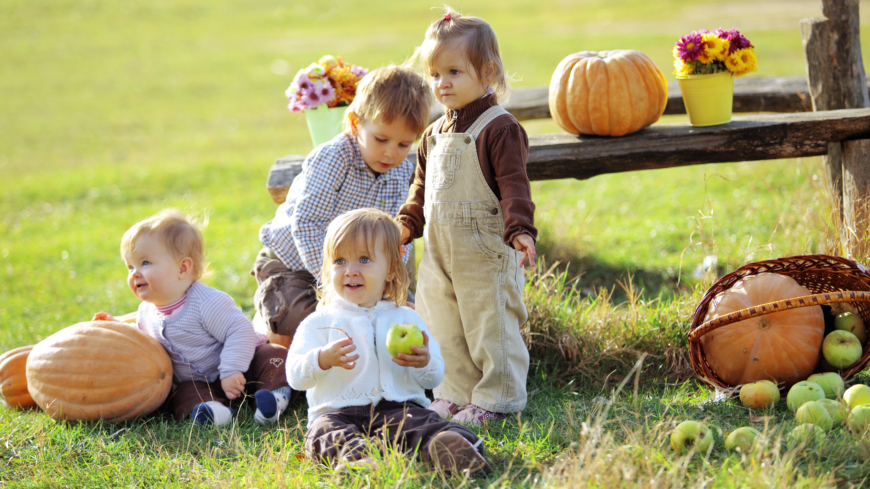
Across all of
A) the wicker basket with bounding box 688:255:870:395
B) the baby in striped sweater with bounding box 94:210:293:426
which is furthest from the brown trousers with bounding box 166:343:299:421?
the wicker basket with bounding box 688:255:870:395

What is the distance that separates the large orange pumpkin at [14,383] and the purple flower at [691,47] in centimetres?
418

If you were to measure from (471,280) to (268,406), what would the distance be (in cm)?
118

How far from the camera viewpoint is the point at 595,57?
4555 millimetres

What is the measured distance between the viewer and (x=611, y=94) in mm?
4320

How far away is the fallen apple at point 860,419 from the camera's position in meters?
2.75

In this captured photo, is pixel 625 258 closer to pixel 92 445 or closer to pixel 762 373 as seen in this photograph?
pixel 762 373

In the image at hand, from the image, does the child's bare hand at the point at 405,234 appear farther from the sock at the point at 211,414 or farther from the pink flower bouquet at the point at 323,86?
the pink flower bouquet at the point at 323,86

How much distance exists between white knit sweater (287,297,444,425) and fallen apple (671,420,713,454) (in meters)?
0.95

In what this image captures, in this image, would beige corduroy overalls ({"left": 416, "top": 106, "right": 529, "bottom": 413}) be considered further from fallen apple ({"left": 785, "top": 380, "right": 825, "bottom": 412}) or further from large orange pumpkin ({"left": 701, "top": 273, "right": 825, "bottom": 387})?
fallen apple ({"left": 785, "top": 380, "right": 825, "bottom": 412})

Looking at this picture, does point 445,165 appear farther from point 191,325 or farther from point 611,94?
point 191,325

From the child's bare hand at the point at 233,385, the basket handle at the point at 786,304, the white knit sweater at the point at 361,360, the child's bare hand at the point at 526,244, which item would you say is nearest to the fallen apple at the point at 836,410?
the basket handle at the point at 786,304

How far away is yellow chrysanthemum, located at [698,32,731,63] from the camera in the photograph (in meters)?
4.32

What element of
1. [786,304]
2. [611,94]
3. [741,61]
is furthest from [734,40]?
[786,304]

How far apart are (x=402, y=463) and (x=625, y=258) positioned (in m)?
4.01
